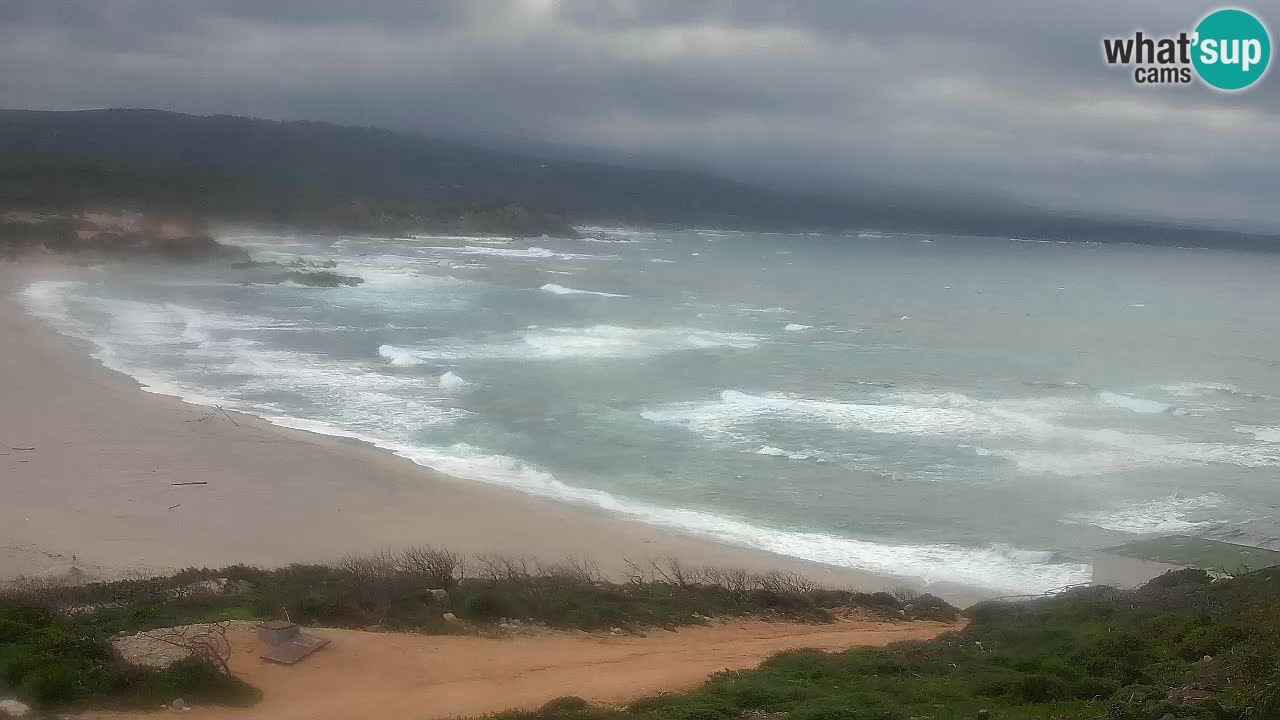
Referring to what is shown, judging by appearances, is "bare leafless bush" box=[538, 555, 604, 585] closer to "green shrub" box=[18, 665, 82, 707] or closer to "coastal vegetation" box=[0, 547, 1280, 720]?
"coastal vegetation" box=[0, 547, 1280, 720]

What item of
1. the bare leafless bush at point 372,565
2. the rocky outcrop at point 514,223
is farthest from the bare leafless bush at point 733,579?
the rocky outcrop at point 514,223

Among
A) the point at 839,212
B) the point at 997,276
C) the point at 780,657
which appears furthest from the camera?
the point at 839,212

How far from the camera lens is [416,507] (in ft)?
59.6

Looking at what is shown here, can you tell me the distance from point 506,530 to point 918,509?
30.4 ft

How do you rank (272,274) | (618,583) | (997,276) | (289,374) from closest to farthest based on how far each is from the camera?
(618,583) → (289,374) → (272,274) → (997,276)

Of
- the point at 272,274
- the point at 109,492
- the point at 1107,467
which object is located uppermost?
the point at 272,274

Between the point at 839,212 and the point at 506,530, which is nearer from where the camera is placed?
the point at 506,530

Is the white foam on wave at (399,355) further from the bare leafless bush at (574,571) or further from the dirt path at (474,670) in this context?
the dirt path at (474,670)

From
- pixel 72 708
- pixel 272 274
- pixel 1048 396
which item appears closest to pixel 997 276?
pixel 1048 396

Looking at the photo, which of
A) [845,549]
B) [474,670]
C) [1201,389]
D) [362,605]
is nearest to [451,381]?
[845,549]

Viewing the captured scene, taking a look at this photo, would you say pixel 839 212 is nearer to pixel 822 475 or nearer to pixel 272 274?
pixel 272 274

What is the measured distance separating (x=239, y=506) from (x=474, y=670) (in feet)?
30.5

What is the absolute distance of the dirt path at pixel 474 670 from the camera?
930cm

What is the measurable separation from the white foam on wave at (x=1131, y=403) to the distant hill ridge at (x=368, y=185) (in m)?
64.5
